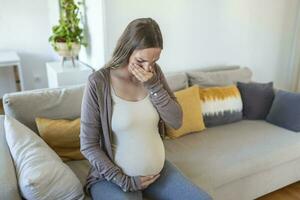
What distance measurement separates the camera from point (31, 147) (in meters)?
1.33

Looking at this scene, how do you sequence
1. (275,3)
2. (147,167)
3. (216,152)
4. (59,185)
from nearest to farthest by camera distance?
(59,185), (147,167), (216,152), (275,3)

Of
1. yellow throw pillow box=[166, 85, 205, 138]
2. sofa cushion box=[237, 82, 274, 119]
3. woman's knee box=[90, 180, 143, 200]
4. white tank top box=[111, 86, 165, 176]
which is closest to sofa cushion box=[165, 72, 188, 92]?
yellow throw pillow box=[166, 85, 205, 138]

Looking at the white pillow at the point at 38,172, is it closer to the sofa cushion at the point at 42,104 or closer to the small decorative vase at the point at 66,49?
the sofa cushion at the point at 42,104

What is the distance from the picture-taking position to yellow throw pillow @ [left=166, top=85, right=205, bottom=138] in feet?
6.82

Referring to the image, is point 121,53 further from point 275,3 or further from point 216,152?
point 275,3

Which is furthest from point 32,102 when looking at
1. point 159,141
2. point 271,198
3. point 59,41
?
point 271,198

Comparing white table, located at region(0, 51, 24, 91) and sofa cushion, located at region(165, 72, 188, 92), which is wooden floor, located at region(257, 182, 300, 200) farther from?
white table, located at region(0, 51, 24, 91)

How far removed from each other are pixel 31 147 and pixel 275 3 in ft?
9.09

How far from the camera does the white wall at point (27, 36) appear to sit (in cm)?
376

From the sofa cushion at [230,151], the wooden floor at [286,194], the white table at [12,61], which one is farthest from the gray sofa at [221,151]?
the white table at [12,61]

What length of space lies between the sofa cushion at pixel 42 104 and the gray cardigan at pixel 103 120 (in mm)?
530

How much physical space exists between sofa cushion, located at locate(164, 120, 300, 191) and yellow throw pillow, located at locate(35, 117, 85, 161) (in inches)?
22.5

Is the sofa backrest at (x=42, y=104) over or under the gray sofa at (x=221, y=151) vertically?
over

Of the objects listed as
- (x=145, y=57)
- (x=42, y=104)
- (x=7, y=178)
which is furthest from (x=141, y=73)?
(x=42, y=104)
